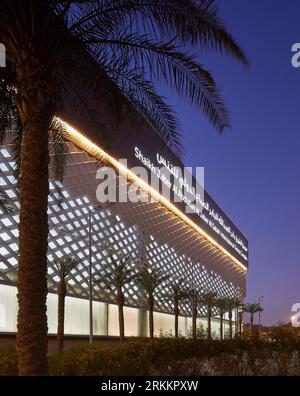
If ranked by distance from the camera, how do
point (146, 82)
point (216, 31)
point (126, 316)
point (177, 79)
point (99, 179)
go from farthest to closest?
point (126, 316) < point (99, 179) < point (146, 82) < point (177, 79) < point (216, 31)

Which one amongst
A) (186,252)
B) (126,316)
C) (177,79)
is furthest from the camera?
(186,252)

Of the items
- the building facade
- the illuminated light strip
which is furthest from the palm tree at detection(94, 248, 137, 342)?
the illuminated light strip

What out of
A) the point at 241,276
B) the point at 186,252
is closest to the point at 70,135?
the point at 186,252

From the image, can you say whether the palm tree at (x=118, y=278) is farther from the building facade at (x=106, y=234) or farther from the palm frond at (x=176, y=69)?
the palm frond at (x=176, y=69)

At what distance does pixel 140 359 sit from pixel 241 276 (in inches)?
4567

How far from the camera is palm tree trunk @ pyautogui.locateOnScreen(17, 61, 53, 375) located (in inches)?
447

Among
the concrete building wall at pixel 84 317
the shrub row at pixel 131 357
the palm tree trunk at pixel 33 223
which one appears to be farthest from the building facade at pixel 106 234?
the palm tree trunk at pixel 33 223

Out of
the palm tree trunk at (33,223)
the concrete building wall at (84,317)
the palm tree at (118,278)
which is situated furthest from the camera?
the palm tree at (118,278)

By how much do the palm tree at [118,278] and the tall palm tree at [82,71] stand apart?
98.6 feet

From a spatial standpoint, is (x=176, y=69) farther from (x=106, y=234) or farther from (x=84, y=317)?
(x=106, y=234)

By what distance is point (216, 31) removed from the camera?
12.4m

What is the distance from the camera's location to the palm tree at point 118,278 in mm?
45812

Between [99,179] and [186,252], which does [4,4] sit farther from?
[186,252]

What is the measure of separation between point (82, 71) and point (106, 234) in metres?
43.3
